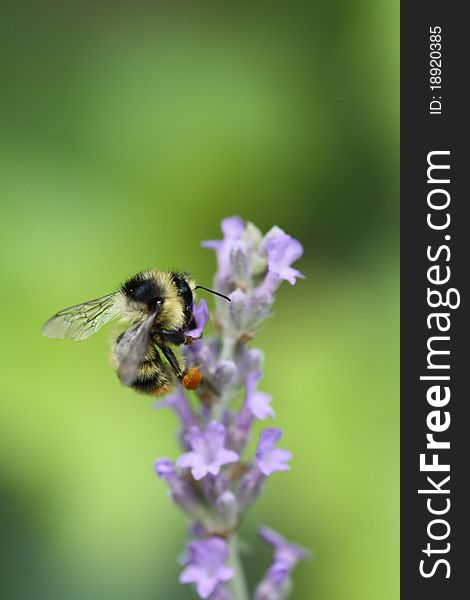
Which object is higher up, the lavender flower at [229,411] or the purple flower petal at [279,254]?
the purple flower petal at [279,254]

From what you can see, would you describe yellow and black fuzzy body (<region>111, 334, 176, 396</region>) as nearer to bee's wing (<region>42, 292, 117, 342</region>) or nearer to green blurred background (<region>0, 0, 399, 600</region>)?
bee's wing (<region>42, 292, 117, 342</region>)

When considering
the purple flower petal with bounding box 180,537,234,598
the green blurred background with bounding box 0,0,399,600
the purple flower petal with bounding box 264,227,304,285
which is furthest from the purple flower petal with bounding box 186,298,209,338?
the green blurred background with bounding box 0,0,399,600

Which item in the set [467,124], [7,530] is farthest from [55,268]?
[467,124]

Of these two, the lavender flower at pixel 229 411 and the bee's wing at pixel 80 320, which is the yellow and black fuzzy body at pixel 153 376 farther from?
the bee's wing at pixel 80 320

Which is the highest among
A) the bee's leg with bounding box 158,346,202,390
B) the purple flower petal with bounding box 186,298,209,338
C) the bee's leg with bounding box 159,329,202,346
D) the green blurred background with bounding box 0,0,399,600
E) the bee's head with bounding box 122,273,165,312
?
the green blurred background with bounding box 0,0,399,600

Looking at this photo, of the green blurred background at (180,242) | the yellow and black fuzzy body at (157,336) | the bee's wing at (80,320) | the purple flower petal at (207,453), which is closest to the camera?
the purple flower petal at (207,453)

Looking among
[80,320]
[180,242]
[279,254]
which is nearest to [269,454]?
[279,254]

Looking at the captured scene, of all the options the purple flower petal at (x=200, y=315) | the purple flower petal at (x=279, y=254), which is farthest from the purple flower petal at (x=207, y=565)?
the purple flower petal at (x=279, y=254)
